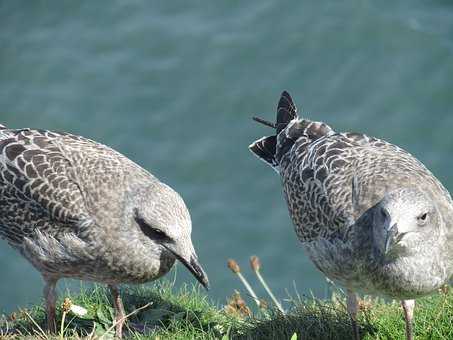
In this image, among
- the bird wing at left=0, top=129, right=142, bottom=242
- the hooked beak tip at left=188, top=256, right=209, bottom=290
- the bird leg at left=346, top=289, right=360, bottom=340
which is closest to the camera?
the hooked beak tip at left=188, top=256, right=209, bottom=290

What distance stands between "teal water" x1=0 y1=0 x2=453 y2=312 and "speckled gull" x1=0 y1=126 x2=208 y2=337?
7961mm

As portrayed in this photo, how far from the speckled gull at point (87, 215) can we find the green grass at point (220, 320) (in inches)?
11.8

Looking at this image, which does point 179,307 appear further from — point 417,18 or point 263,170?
point 417,18

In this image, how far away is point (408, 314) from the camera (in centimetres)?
769

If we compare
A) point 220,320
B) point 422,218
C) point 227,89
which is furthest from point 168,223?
point 227,89

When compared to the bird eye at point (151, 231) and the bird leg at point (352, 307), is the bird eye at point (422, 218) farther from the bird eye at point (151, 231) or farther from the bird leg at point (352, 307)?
the bird eye at point (151, 231)

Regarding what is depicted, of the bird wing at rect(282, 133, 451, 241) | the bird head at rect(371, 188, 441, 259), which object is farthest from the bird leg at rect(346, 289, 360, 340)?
the bird head at rect(371, 188, 441, 259)

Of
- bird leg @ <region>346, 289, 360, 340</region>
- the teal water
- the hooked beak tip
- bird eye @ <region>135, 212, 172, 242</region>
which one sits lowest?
the teal water

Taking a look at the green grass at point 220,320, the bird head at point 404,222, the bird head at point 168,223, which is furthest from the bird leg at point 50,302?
the bird head at point 404,222

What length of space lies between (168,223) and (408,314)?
1988 mm

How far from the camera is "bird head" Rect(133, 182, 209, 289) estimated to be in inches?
306

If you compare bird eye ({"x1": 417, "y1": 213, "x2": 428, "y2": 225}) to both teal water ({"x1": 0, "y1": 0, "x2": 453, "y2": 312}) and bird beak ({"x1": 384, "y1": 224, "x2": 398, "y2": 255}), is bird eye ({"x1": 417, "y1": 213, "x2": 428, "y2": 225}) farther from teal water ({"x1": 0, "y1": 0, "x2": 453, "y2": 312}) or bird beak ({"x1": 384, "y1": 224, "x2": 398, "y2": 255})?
teal water ({"x1": 0, "y1": 0, "x2": 453, "y2": 312})

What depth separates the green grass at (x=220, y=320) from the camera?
26.3 feet

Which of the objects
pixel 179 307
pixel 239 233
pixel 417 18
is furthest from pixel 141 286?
pixel 417 18
